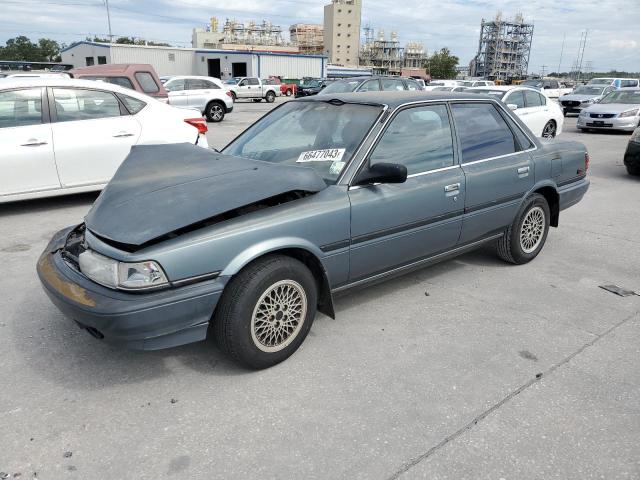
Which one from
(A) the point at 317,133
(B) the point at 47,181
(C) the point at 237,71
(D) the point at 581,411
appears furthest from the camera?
(C) the point at 237,71

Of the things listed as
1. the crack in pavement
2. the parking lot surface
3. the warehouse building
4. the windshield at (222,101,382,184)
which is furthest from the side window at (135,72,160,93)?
the warehouse building

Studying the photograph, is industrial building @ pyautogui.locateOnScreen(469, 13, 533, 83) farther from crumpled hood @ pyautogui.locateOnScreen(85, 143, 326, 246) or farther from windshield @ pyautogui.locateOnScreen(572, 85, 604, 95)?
crumpled hood @ pyautogui.locateOnScreen(85, 143, 326, 246)

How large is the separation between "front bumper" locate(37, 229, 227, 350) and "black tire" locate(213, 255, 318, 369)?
0.29 ft

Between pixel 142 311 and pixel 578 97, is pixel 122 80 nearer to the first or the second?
pixel 142 311

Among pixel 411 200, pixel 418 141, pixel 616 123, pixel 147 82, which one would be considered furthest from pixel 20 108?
pixel 616 123

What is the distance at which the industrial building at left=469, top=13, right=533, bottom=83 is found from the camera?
154 meters

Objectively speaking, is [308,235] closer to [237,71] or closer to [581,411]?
[581,411]

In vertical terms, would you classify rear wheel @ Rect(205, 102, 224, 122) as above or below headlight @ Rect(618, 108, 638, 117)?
below

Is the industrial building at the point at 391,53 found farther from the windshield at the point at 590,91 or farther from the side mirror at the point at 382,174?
the side mirror at the point at 382,174

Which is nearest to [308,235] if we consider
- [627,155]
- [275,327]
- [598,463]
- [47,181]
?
[275,327]

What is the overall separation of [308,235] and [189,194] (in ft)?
2.37

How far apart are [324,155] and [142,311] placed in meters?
1.62

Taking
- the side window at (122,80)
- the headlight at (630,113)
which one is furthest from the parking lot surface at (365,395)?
the headlight at (630,113)

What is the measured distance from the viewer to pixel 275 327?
119 inches
